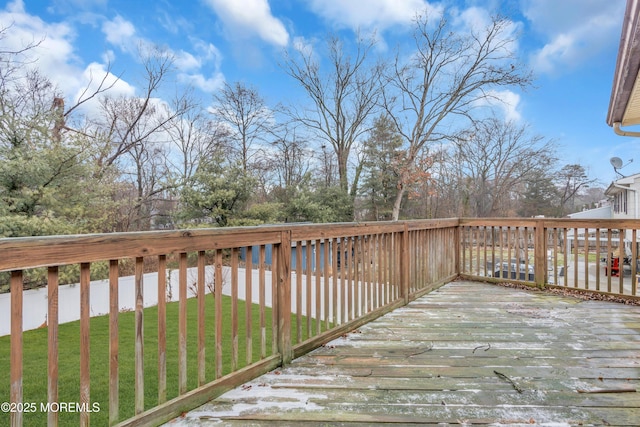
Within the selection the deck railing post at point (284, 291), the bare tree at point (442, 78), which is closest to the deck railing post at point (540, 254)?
the deck railing post at point (284, 291)

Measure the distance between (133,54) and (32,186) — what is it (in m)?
8.15

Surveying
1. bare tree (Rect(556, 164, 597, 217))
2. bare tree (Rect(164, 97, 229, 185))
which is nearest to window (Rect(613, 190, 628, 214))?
bare tree (Rect(556, 164, 597, 217))

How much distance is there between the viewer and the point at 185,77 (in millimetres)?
14375

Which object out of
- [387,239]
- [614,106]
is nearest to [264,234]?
[387,239]

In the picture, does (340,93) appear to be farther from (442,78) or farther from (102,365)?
(102,365)

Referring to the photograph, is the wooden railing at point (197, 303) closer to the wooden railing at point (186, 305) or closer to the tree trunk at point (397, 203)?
the wooden railing at point (186, 305)

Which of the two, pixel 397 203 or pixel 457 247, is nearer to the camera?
pixel 457 247

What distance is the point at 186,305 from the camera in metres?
1.72

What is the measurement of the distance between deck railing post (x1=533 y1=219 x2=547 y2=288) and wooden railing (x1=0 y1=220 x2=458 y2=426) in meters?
1.04

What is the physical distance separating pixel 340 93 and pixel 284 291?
50.7 ft

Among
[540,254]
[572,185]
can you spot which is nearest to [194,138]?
[540,254]

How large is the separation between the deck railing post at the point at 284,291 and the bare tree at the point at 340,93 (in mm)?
13526

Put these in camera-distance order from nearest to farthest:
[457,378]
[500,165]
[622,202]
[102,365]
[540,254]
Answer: [457,378]
[102,365]
[540,254]
[622,202]
[500,165]

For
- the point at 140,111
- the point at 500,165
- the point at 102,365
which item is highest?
the point at 140,111
